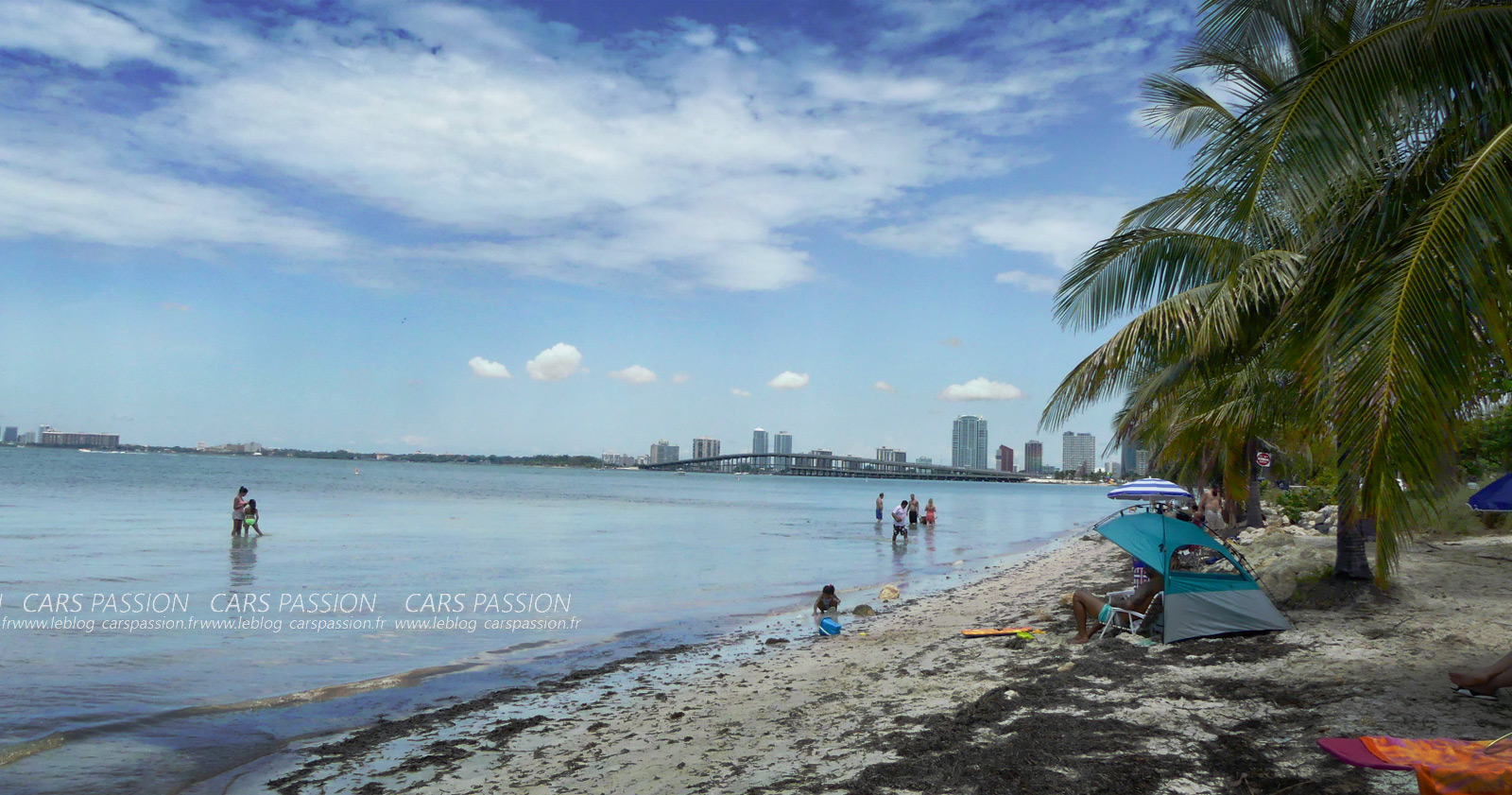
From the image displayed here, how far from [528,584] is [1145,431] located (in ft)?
41.9

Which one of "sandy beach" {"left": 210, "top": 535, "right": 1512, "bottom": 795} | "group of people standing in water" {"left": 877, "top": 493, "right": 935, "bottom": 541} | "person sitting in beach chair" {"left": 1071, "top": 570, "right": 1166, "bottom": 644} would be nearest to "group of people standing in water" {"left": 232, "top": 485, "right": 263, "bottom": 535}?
"sandy beach" {"left": 210, "top": 535, "right": 1512, "bottom": 795}

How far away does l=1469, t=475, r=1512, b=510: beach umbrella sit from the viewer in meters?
5.37

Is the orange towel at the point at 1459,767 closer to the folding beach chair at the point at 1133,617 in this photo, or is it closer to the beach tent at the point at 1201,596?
the beach tent at the point at 1201,596

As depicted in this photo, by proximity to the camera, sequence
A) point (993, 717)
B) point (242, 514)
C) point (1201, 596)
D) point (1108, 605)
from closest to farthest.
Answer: point (993, 717), point (1201, 596), point (1108, 605), point (242, 514)

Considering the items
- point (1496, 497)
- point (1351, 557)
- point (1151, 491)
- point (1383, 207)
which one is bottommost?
point (1351, 557)

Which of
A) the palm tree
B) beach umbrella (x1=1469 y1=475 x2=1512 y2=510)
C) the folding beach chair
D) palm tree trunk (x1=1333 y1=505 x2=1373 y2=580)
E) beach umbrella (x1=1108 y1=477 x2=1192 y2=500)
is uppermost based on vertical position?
the palm tree

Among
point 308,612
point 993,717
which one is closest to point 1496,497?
point 993,717

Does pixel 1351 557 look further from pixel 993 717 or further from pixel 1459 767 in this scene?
pixel 1459 767

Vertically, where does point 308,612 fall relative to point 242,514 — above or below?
below

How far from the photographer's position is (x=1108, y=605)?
369 inches

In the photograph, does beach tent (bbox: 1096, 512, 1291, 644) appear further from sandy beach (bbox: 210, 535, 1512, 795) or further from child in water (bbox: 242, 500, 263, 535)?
child in water (bbox: 242, 500, 263, 535)

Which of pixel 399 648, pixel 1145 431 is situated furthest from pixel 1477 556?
pixel 399 648

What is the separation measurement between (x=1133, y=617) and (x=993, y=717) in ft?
12.5

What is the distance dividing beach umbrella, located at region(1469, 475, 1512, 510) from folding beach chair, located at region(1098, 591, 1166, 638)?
3.55 meters
